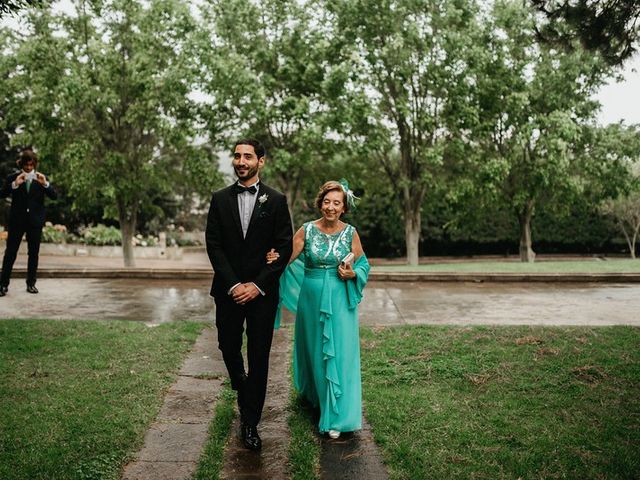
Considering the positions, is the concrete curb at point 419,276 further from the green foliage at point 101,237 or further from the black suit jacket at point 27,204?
the green foliage at point 101,237

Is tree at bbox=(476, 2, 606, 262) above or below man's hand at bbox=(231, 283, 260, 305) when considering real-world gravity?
above

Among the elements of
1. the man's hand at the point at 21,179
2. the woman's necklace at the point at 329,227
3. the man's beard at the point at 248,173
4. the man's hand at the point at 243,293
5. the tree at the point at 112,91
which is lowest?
the man's hand at the point at 243,293

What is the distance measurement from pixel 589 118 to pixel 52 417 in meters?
23.0

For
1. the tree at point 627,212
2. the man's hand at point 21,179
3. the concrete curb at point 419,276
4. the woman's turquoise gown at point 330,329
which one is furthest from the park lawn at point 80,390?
the tree at point 627,212

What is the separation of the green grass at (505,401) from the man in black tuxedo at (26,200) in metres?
5.19

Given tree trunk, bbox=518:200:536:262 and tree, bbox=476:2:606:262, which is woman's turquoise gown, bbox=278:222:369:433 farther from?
tree trunk, bbox=518:200:536:262

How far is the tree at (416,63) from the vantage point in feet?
59.9

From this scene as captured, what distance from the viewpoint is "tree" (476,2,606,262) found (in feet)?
63.1

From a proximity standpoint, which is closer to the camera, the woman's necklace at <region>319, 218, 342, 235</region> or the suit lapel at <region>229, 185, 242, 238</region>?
the suit lapel at <region>229, 185, 242, 238</region>

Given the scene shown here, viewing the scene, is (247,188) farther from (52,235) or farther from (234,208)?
(52,235)

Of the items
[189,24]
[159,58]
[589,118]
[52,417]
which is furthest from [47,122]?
[589,118]

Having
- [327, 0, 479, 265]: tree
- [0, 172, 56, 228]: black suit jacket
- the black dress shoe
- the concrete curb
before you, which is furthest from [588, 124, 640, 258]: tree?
the black dress shoe

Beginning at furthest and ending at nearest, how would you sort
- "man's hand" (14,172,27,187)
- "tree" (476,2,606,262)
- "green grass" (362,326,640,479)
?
"tree" (476,2,606,262) < "man's hand" (14,172,27,187) < "green grass" (362,326,640,479)

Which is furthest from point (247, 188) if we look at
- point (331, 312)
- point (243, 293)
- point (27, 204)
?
point (27, 204)
